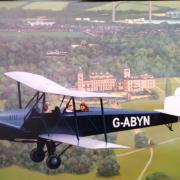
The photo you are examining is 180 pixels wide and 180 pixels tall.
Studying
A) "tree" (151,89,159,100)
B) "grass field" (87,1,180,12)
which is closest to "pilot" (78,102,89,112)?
"tree" (151,89,159,100)

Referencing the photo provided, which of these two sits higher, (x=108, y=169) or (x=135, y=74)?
(x=135, y=74)

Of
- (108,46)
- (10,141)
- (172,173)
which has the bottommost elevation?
(172,173)

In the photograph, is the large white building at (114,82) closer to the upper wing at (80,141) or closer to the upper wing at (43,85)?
the upper wing at (43,85)

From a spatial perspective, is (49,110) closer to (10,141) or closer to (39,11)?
(10,141)

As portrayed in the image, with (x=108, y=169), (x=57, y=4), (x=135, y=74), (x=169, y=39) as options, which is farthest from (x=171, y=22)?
(x=108, y=169)

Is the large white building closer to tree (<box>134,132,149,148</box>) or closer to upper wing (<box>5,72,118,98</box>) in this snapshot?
upper wing (<box>5,72,118,98</box>)

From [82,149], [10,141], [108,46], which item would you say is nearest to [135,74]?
[108,46]


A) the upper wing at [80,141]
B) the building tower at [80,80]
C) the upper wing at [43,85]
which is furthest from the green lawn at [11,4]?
the upper wing at [80,141]
